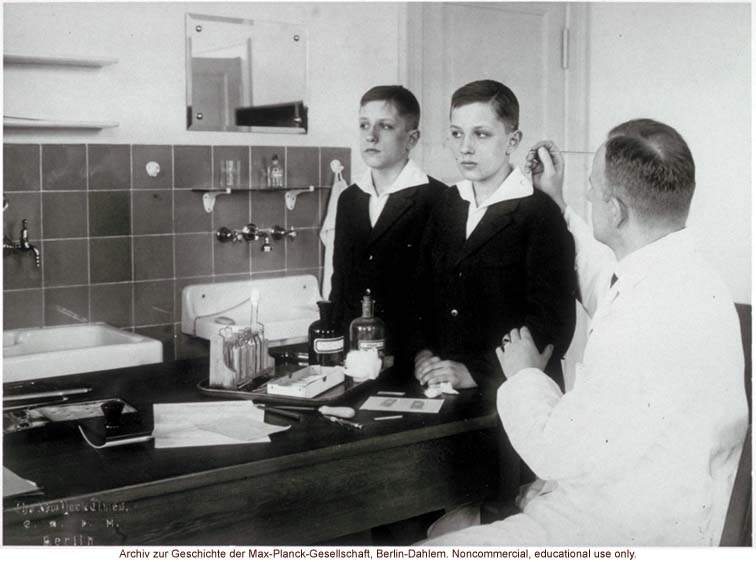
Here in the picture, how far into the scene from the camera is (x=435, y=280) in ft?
7.50

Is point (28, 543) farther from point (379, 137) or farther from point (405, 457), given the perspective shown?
point (379, 137)

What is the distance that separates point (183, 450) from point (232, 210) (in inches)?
79.3

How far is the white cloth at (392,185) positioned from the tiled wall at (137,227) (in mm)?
820

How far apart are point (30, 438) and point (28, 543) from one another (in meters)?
0.29

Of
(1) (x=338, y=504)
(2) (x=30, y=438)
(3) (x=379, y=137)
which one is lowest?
(1) (x=338, y=504)

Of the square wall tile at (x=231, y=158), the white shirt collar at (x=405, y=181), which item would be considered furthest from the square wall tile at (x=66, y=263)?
the white shirt collar at (x=405, y=181)

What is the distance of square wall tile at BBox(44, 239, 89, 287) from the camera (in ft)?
9.81

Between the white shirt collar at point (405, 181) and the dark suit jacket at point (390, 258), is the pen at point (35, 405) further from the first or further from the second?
the white shirt collar at point (405, 181)

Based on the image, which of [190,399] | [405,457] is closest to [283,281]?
[190,399]

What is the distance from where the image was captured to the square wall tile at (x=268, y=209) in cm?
349

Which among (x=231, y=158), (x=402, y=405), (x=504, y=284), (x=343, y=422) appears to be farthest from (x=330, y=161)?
(x=343, y=422)

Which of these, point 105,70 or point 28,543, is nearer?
point 28,543

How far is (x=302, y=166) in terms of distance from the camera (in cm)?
358

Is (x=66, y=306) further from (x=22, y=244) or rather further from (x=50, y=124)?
(x=50, y=124)
